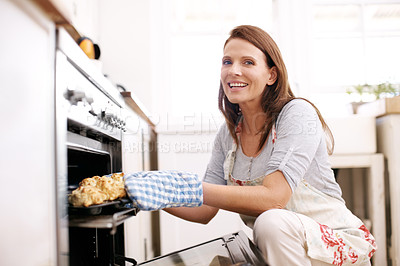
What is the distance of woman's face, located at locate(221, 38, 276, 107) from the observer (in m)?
1.32

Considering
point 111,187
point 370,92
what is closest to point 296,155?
point 111,187

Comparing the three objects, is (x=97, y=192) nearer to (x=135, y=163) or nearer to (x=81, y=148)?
(x=81, y=148)

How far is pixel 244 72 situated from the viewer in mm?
1315

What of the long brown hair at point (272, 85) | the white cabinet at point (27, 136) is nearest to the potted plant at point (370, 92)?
the long brown hair at point (272, 85)

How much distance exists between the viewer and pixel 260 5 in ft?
9.00

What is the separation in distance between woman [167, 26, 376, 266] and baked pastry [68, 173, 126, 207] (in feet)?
0.90

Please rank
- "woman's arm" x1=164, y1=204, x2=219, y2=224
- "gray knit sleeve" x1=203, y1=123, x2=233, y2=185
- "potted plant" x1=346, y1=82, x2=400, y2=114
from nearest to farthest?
"woman's arm" x1=164, y1=204, x2=219, y2=224 → "gray knit sleeve" x1=203, y1=123, x2=233, y2=185 → "potted plant" x1=346, y1=82, x2=400, y2=114

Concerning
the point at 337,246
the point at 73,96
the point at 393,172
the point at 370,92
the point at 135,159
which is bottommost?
the point at 337,246

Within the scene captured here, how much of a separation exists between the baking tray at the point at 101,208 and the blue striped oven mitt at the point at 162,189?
3 cm

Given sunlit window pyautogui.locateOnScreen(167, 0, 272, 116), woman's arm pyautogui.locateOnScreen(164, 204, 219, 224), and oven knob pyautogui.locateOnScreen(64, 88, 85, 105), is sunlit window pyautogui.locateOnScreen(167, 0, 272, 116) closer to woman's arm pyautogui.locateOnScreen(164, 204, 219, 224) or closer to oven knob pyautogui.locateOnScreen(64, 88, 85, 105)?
woman's arm pyautogui.locateOnScreen(164, 204, 219, 224)

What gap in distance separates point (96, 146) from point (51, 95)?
0.42m

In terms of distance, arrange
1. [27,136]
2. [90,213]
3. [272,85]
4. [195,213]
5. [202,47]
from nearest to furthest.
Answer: [27,136] < [90,213] < [195,213] < [272,85] < [202,47]

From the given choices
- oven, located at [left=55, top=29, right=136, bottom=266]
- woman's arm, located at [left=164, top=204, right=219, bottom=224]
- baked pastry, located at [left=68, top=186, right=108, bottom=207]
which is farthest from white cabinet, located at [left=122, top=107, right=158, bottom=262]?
baked pastry, located at [left=68, top=186, right=108, bottom=207]

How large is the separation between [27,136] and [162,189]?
340 mm
